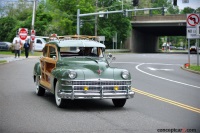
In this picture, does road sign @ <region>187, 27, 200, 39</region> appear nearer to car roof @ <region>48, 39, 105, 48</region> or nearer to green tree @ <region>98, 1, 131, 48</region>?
car roof @ <region>48, 39, 105, 48</region>

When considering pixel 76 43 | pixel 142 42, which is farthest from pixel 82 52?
pixel 142 42

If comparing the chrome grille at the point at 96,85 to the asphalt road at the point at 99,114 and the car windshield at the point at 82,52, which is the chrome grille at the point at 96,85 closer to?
the asphalt road at the point at 99,114

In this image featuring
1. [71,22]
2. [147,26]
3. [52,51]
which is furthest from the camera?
[147,26]

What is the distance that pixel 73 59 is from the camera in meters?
12.9

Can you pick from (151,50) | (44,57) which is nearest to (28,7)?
(151,50)

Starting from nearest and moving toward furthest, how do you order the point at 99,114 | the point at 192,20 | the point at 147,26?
1. the point at 99,114
2. the point at 192,20
3. the point at 147,26

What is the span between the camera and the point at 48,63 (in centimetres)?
1375

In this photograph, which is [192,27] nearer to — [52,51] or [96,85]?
[52,51]

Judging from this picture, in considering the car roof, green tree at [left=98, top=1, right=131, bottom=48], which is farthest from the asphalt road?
green tree at [left=98, top=1, right=131, bottom=48]

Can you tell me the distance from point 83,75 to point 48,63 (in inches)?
99.2

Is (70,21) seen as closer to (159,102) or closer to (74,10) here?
(74,10)

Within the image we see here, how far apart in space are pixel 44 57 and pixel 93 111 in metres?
3.50

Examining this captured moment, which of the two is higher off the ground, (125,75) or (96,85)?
(125,75)

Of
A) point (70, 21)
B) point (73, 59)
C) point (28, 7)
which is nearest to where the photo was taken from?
point (73, 59)
